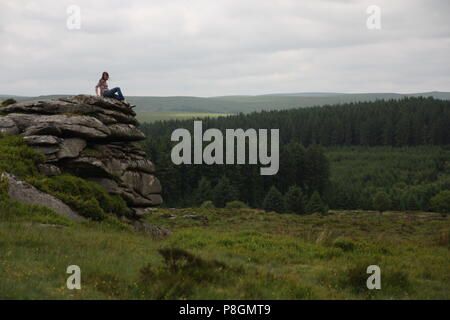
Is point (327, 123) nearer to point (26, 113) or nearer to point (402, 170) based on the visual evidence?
point (402, 170)

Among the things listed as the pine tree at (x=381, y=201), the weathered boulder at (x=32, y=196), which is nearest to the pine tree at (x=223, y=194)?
the pine tree at (x=381, y=201)

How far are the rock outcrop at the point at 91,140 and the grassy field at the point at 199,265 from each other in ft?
16.4

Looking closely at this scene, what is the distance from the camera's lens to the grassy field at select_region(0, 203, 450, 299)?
925 cm

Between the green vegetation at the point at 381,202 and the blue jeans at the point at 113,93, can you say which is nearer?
the blue jeans at the point at 113,93

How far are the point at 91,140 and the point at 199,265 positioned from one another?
14.8m

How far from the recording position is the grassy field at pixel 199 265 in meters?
9.25

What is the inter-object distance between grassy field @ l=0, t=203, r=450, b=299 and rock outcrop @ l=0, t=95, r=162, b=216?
5.01 meters

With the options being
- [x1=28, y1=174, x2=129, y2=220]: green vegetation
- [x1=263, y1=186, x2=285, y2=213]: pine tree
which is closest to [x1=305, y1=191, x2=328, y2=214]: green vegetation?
[x1=263, y1=186, x2=285, y2=213]: pine tree

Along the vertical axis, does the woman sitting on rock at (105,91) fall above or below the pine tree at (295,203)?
above

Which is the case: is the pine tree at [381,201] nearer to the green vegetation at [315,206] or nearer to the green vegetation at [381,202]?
the green vegetation at [381,202]

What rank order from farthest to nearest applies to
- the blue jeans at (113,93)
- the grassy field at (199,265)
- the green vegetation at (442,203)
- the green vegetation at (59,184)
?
the green vegetation at (442,203) → the blue jeans at (113,93) → the green vegetation at (59,184) → the grassy field at (199,265)

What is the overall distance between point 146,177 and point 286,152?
9458 centimetres
